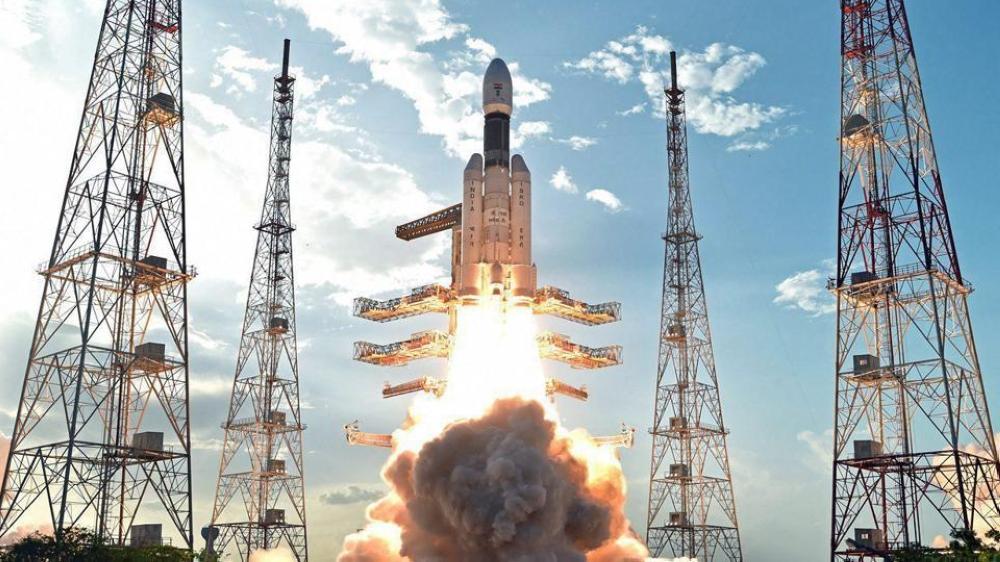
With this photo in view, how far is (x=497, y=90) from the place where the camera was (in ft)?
197

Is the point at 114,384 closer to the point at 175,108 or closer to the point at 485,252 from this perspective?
the point at 175,108

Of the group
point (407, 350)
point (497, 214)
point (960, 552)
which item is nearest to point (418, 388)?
point (407, 350)

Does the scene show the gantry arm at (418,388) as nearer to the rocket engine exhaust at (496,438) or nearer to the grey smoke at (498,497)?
the rocket engine exhaust at (496,438)

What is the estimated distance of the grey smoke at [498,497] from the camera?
144 feet

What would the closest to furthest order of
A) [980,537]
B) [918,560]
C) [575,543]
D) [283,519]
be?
[575,543] < [918,560] < [980,537] < [283,519]

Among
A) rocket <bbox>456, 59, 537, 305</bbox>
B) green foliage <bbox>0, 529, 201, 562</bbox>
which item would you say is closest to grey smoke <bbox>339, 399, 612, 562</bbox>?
rocket <bbox>456, 59, 537, 305</bbox>

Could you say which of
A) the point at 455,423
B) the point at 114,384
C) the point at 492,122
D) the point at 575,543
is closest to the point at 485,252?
the point at 492,122

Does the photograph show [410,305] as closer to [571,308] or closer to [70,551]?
[571,308]

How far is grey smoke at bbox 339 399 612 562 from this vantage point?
4400 centimetres

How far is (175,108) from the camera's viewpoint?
71.4 m

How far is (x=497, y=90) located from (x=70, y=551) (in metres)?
32.7

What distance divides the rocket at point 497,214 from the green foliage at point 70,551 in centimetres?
2122

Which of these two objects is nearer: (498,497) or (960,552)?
(498,497)

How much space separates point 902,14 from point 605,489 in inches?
1531
